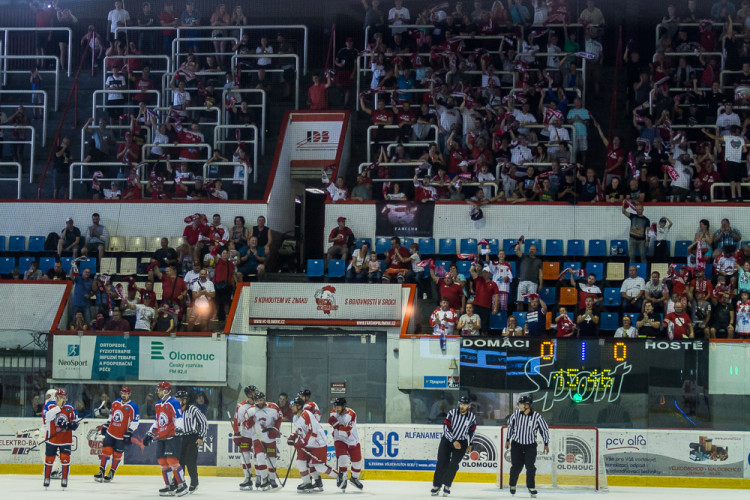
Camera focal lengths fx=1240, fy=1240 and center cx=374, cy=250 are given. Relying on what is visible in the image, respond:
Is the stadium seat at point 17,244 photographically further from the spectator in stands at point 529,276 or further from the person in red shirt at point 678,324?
the person in red shirt at point 678,324

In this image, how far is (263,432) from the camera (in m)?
17.6

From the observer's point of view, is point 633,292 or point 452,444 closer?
point 452,444

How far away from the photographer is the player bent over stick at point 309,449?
56.9ft

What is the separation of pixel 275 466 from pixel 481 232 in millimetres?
7623

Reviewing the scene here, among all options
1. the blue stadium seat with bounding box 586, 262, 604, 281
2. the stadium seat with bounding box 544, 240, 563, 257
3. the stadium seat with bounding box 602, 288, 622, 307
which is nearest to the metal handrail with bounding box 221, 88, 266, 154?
the stadium seat with bounding box 544, 240, 563, 257

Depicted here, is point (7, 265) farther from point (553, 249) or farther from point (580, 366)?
point (580, 366)

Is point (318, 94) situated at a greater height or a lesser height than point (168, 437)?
greater

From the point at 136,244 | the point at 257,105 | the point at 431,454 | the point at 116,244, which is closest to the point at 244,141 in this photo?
the point at 257,105

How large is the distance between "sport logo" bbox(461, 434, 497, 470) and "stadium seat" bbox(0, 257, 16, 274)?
34.3ft

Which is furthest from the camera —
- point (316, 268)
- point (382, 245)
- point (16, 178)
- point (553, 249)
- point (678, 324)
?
point (16, 178)

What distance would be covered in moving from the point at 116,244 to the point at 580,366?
10266 millimetres

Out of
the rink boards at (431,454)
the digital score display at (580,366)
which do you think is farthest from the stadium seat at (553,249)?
the rink boards at (431,454)

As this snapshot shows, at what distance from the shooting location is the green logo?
20.3m

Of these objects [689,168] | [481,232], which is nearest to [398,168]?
[481,232]
